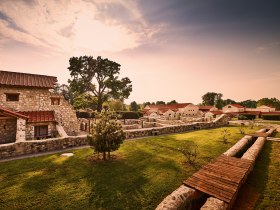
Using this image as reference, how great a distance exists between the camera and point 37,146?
39.7ft

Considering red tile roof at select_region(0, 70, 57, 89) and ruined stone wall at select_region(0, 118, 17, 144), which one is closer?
ruined stone wall at select_region(0, 118, 17, 144)

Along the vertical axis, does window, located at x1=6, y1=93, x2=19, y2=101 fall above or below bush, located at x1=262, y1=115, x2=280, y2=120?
above

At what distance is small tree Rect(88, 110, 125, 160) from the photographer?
32.8 feet

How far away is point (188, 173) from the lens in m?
8.75

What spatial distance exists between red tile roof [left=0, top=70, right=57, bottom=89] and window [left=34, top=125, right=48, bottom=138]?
506 centimetres

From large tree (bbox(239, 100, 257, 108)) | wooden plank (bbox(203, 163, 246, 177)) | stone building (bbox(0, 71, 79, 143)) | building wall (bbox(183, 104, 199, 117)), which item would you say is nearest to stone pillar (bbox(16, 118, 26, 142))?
stone building (bbox(0, 71, 79, 143))

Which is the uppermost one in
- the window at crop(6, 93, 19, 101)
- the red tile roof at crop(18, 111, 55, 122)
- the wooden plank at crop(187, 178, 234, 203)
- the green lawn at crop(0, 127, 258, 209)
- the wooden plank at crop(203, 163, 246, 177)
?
the window at crop(6, 93, 19, 101)

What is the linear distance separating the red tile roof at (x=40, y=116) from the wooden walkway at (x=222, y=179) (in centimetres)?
1656

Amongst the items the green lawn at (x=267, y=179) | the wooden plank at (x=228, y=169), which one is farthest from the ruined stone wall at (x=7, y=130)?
the green lawn at (x=267, y=179)

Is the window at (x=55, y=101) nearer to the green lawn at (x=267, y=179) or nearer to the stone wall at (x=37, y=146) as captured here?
the stone wall at (x=37, y=146)

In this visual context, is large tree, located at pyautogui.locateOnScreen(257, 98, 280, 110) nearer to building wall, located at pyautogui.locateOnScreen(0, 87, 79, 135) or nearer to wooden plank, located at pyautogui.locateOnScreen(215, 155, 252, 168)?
wooden plank, located at pyautogui.locateOnScreen(215, 155, 252, 168)

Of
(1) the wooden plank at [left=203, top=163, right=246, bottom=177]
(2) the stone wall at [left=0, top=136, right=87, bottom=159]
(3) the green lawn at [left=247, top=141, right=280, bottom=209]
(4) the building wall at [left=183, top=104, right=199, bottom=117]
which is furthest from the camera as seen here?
(4) the building wall at [left=183, top=104, right=199, bottom=117]

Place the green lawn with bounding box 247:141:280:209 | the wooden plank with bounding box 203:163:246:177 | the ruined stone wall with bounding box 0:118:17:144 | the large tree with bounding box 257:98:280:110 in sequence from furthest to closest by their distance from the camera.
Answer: the large tree with bounding box 257:98:280:110 → the ruined stone wall with bounding box 0:118:17:144 → the wooden plank with bounding box 203:163:246:177 → the green lawn with bounding box 247:141:280:209

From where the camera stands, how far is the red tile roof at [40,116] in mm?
17497
